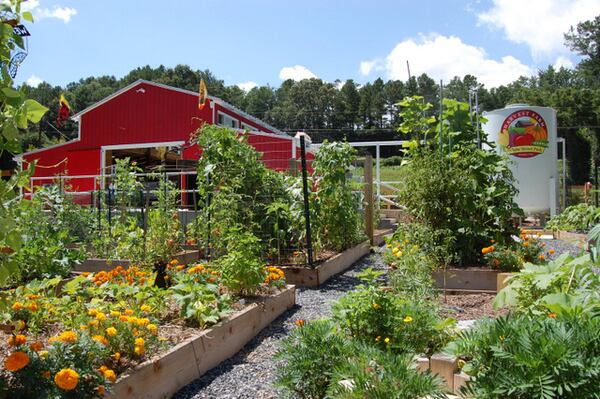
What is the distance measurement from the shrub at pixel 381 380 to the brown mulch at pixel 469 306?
1984 mm

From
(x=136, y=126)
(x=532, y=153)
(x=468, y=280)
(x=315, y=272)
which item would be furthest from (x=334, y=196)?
(x=136, y=126)

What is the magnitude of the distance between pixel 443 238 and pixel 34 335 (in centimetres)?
418

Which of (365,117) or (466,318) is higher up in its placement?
(365,117)

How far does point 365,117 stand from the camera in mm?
71375

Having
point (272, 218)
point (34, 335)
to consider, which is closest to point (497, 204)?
point (272, 218)

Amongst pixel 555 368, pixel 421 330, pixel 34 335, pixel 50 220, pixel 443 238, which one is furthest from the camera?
pixel 50 220

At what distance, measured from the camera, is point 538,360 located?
5.92 ft

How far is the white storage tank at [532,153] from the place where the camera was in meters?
13.9

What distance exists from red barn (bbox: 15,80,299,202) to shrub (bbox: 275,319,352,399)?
676 inches

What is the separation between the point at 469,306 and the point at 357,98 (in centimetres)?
7030

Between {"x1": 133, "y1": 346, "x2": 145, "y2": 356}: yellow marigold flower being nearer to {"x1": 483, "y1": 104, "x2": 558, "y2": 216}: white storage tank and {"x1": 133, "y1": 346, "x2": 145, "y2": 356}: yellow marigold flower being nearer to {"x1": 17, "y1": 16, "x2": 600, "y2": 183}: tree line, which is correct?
{"x1": 483, "y1": 104, "x2": 558, "y2": 216}: white storage tank

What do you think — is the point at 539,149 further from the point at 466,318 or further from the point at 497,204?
the point at 466,318

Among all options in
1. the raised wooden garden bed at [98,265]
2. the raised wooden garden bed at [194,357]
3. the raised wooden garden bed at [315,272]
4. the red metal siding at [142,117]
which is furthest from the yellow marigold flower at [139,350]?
the red metal siding at [142,117]

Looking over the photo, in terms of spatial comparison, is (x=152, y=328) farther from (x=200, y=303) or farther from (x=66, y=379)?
(x=66, y=379)
